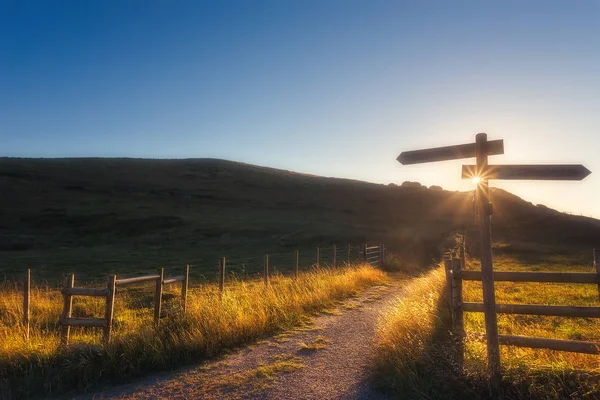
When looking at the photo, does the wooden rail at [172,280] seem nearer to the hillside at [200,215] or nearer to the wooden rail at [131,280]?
the wooden rail at [131,280]

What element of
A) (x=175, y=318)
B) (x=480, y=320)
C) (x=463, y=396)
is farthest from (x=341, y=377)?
(x=480, y=320)

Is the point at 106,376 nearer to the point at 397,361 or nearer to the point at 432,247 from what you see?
the point at 397,361

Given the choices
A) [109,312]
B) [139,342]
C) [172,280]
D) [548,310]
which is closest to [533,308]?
[548,310]

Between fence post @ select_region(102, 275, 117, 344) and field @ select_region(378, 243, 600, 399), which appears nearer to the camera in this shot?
field @ select_region(378, 243, 600, 399)

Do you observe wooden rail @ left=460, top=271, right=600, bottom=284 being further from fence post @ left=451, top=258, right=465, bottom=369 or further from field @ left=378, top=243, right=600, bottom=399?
field @ left=378, top=243, right=600, bottom=399

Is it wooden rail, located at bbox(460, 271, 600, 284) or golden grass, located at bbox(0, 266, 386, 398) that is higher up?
wooden rail, located at bbox(460, 271, 600, 284)

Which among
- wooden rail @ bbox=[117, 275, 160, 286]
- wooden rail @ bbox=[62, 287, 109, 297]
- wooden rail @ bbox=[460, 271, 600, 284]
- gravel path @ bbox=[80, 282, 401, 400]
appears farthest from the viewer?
wooden rail @ bbox=[117, 275, 160, 286]

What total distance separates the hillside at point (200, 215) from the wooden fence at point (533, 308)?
23.8m

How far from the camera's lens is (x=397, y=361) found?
567 cm

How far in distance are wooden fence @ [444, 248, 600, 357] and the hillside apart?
2383 cm

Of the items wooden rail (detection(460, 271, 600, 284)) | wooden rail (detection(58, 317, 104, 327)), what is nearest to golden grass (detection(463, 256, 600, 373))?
wooden rail (detection(460, 271, 600, 284))

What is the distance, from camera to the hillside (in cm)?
4000

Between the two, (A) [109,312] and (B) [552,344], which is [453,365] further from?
(A) [109,312]

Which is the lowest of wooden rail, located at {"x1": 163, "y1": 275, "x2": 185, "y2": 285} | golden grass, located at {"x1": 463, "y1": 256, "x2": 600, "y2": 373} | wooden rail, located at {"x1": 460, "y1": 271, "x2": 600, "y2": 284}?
golden grass, located at {"x1": 463, "y1": 256, "x2": 600, "y2": 373}
